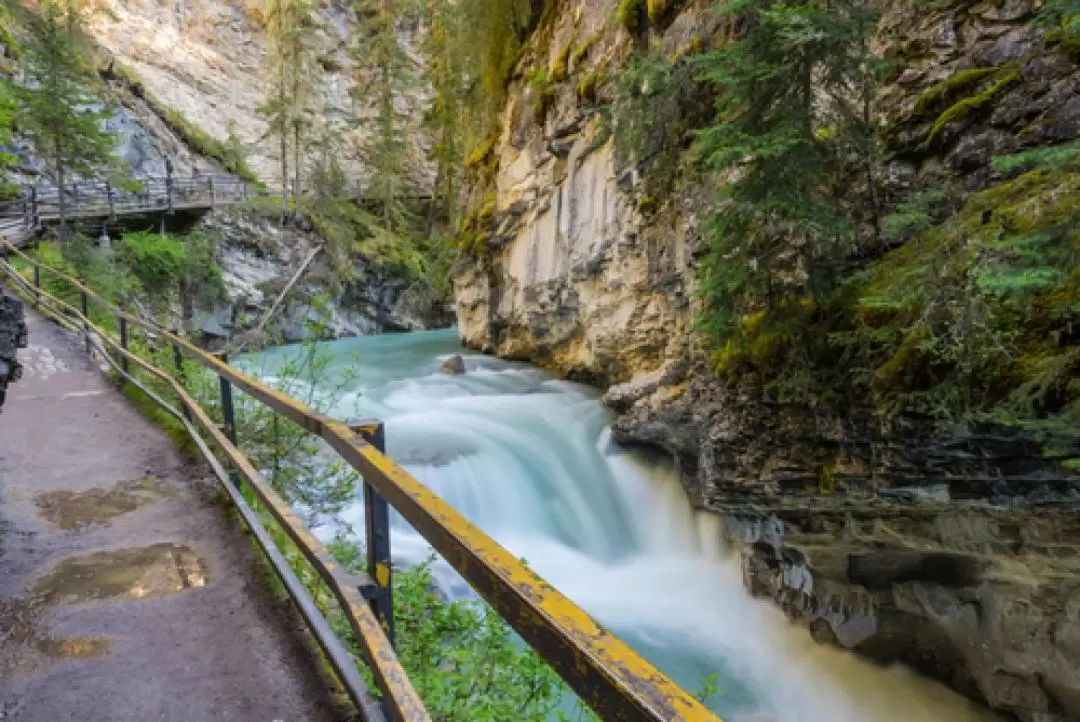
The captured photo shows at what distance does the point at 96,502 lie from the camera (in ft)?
14.5

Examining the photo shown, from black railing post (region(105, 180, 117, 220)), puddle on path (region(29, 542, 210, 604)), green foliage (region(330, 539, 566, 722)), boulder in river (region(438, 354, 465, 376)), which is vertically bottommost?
green foliage (region(330, 539, 566, 722))

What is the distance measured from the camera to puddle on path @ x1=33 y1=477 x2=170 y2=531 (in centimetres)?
413

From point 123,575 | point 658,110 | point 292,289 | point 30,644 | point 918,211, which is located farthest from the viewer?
point 292,289

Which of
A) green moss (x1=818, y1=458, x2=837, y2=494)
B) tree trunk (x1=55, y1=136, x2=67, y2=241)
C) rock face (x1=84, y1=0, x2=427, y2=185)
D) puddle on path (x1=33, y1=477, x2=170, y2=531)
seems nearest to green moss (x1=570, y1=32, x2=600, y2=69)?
green moss (x1=818, y1=458, x2=837, y2=494)

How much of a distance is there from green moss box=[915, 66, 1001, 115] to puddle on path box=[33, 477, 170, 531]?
7365 mm

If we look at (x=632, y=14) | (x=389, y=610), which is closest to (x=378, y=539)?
(x=389, y=610)

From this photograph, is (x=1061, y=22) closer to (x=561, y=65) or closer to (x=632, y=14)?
(x=632, y=14)

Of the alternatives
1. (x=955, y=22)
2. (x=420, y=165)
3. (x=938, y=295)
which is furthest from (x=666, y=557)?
(x=420, y=165)

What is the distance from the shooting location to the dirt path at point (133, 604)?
2.37 meters

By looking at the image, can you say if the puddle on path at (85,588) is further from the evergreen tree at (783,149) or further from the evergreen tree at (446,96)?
the evergreen tree at (446,96)

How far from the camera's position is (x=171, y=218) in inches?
978

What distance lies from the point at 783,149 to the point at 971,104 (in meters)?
2.29

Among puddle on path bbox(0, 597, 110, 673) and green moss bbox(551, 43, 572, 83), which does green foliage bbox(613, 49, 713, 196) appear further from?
puddle on path bbox(0, 597, 110, 673)

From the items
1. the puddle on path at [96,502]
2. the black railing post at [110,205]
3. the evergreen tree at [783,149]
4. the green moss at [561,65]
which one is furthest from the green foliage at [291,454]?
the black railing post at [110,205]
